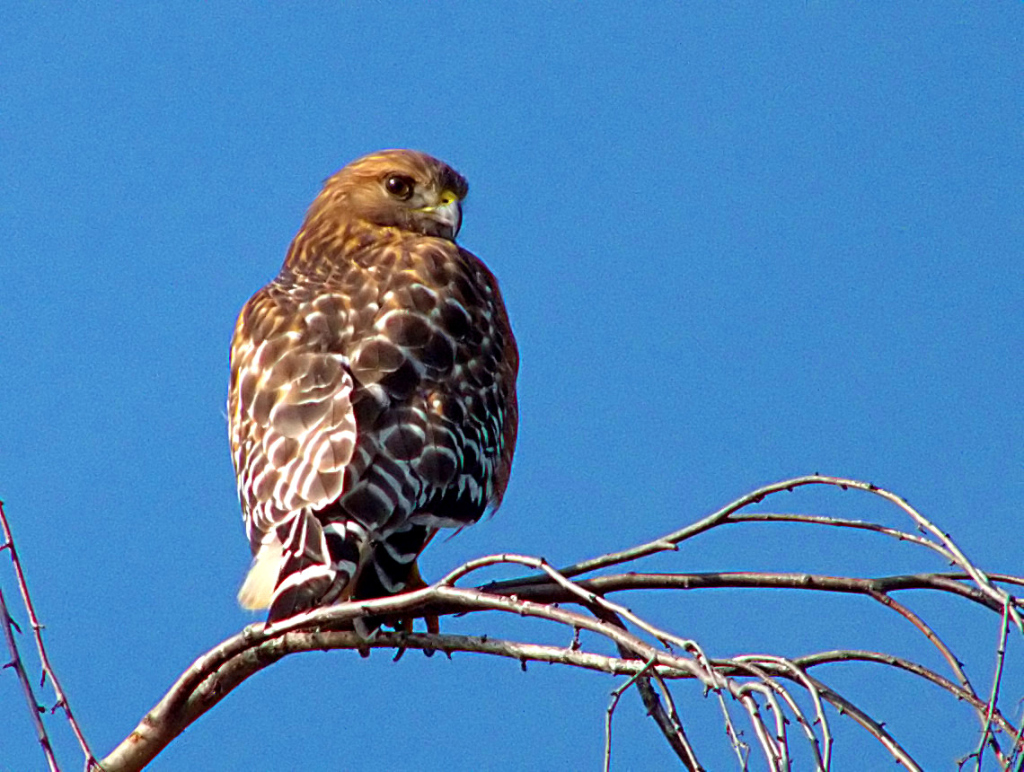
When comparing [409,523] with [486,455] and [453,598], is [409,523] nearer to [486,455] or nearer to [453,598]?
[486,455]

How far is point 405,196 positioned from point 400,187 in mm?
48

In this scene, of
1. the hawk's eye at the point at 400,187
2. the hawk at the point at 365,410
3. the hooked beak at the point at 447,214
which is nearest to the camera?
the hawk at the point at 365,410

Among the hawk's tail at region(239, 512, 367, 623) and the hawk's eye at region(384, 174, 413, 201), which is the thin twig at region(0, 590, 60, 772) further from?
the hawk's eye at region(384, 174, 413, 201)

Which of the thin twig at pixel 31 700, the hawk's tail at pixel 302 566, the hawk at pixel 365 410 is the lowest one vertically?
the thin twig at pixel 31 700

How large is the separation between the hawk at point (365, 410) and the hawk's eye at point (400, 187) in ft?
0.62

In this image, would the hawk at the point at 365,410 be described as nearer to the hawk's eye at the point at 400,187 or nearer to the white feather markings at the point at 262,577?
the white feather markings at the point at 262,577

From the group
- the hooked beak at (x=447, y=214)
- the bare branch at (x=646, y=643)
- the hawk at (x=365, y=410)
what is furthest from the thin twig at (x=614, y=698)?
the hooked beak at (x=447, y=214)

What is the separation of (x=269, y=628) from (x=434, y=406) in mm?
1194

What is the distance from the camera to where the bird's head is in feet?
16.7

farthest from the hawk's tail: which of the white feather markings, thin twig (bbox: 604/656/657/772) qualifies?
thin twig (bbox: 604/656/657/772)

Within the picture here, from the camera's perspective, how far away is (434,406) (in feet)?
12.7

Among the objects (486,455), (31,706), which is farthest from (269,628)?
(486,455)

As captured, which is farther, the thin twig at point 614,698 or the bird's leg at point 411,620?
the bird's leg at point 411,620

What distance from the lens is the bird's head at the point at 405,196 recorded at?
16.7ft
